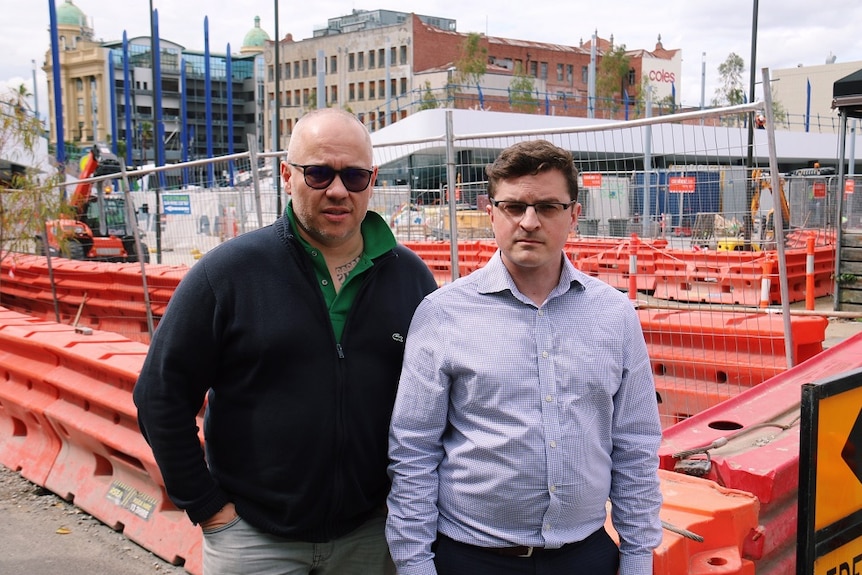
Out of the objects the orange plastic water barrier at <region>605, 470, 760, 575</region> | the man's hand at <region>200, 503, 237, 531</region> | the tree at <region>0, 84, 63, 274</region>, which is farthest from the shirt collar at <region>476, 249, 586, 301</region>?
the tree at <region>0, 84, 63, 274</region>

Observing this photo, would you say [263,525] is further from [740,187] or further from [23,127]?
[23,127]

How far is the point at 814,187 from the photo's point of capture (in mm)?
18062

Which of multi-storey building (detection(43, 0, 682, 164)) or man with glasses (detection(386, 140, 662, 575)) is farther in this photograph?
multi-storey building (detection(43, 0, 682, 164))

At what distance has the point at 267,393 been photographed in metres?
2.46

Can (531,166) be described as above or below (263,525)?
above

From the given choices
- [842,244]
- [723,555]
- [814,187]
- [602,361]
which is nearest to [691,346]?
[723,555]

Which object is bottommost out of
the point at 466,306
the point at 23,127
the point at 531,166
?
the point at 466,306

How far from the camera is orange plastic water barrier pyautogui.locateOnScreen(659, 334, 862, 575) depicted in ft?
10.4

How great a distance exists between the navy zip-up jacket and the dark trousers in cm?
33

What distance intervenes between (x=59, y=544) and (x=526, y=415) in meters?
3.61

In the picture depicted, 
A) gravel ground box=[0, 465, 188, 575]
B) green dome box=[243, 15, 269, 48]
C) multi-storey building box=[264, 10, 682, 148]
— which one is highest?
green dome box=[243, 15, 269, 48]

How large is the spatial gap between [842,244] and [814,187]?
16.5 feet

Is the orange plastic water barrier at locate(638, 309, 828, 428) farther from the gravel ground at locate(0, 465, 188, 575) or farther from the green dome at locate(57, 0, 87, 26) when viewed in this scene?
the green dome at locate(57, 0, 87, 26)

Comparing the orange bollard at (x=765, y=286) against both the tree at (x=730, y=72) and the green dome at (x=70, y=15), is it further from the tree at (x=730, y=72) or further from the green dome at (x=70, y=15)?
the green dome at (x=70, y=15)
